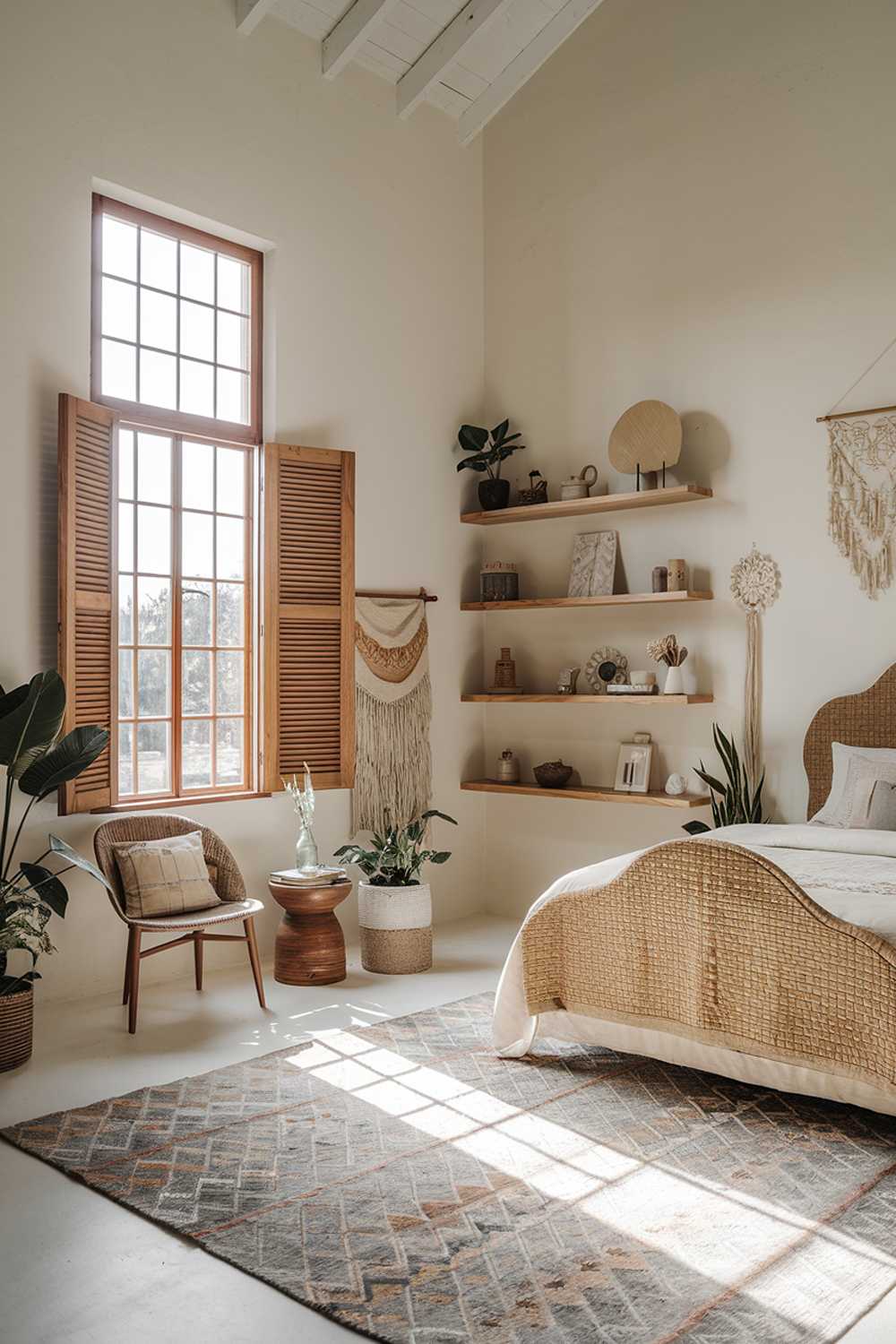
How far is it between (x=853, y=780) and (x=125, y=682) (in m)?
3.12

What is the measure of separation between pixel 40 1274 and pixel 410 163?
5.46m

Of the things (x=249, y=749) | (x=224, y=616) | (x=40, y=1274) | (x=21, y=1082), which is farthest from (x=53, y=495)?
(x=40, y=1274)

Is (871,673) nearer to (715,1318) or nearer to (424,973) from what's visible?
(424,973)

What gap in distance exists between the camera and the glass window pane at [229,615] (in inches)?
209

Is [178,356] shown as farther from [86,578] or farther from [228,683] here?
[228,683]

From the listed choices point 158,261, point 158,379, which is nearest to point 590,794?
point 158,379

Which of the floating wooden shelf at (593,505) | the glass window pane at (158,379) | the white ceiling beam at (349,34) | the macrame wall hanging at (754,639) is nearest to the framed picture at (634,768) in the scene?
the macrame wall hanging at (754,639)

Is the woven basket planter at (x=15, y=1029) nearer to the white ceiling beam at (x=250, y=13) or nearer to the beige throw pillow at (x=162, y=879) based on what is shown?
the beige throw pillow at (x=162, y=879)

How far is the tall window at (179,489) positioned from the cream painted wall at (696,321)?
1690mm

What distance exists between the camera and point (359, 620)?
226 inches

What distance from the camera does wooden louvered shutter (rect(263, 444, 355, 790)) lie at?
5293 millimetres

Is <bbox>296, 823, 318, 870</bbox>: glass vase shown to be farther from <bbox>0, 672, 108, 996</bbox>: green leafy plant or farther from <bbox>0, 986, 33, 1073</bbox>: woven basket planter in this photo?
<bbox>0, 986, 33, 1073</bbox>: woven basket planter

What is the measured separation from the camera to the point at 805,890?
353 cm

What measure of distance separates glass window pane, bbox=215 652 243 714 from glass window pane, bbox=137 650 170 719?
266 millimetres
